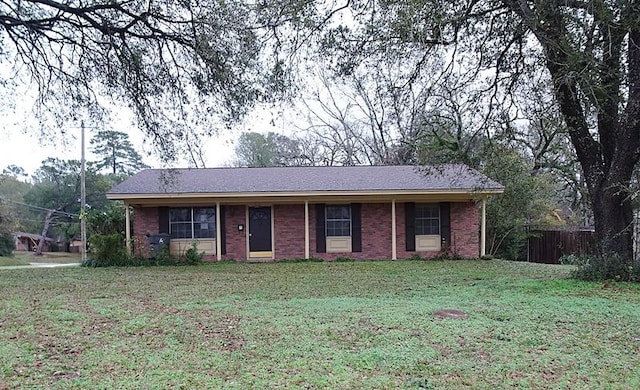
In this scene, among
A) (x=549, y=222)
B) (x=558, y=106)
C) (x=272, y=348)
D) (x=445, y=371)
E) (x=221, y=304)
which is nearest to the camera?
(x=445, y=371)

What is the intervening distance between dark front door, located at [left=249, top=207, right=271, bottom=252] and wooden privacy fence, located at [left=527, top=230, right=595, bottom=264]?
9380 millimetres

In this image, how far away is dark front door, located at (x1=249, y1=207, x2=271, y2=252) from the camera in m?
15.8

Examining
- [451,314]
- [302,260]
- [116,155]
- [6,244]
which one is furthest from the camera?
[116,155]

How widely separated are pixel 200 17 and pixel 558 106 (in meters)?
6.69

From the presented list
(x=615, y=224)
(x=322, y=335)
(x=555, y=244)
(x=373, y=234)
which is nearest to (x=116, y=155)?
(x=373, y=234)

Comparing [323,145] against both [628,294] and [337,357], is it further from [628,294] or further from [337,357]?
[337,357]

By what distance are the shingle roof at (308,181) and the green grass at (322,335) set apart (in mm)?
5074

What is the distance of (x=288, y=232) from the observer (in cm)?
1571

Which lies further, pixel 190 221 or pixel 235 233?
pixel 235 233

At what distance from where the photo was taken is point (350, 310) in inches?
270

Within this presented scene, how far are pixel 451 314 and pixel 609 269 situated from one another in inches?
182

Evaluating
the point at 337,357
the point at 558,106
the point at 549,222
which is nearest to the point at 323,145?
the point at 549,222

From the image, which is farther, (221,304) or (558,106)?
(558,106)

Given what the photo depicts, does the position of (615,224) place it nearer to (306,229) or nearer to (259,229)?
(306,229)
